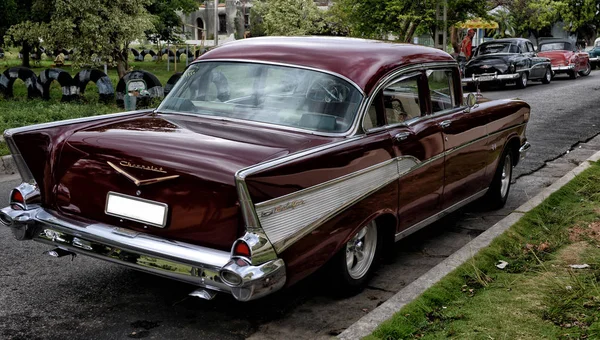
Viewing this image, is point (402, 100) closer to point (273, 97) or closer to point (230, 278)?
point (273, 97)

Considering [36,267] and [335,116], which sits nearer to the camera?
[335,116]

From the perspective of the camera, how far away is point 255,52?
5.51m

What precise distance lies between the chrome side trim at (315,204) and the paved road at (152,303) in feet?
2.16

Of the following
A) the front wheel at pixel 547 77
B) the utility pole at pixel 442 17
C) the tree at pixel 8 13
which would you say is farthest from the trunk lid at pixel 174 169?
the tree at pixel 8 13

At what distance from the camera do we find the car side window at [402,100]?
541 centimetres

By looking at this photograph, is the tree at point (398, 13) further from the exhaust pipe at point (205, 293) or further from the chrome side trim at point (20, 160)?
the exhaust pipe at point (205, 293)

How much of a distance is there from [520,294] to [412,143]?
136 cm

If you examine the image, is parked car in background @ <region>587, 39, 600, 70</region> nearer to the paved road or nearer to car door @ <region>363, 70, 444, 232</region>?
the paved road

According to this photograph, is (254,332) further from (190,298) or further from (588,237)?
(588,237)

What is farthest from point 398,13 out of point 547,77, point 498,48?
point 547,77

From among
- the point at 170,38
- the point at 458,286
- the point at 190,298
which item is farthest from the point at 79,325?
the point at 170,38

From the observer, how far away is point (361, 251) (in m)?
5.06

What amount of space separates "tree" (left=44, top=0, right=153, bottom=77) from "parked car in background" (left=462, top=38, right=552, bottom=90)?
955 cm

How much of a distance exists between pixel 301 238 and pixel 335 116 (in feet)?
3.60
